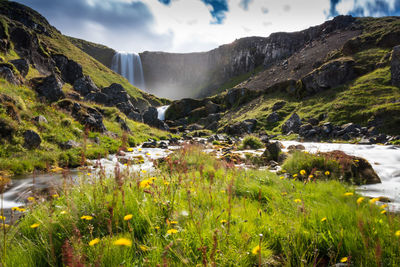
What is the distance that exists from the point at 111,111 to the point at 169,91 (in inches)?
5021

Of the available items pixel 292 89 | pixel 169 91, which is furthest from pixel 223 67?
pixel 292 89

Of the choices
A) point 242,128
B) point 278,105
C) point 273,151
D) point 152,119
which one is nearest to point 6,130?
point 273,151

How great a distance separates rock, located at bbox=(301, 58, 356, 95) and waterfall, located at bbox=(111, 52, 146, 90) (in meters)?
100

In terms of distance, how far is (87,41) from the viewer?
147625 millimetres

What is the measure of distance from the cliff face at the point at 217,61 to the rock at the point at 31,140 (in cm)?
9512

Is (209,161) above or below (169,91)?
below

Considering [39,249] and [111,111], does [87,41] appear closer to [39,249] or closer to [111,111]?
[111,111]

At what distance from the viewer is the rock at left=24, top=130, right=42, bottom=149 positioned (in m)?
8.95

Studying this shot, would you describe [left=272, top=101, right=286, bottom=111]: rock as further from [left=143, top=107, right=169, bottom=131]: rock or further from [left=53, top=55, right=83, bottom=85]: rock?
[left=53, top=55, right=83, bottom=85]: rock

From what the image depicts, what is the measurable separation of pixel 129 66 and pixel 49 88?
392ft

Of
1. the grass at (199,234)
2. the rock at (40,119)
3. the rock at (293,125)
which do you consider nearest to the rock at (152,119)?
the rock at (293,125)

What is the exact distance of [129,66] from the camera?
412ft

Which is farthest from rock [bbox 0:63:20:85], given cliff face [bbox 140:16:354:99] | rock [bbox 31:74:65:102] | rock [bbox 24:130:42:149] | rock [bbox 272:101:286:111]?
cliff face [bbox 140:16:354:99]

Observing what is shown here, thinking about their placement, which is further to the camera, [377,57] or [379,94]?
[377,57]
